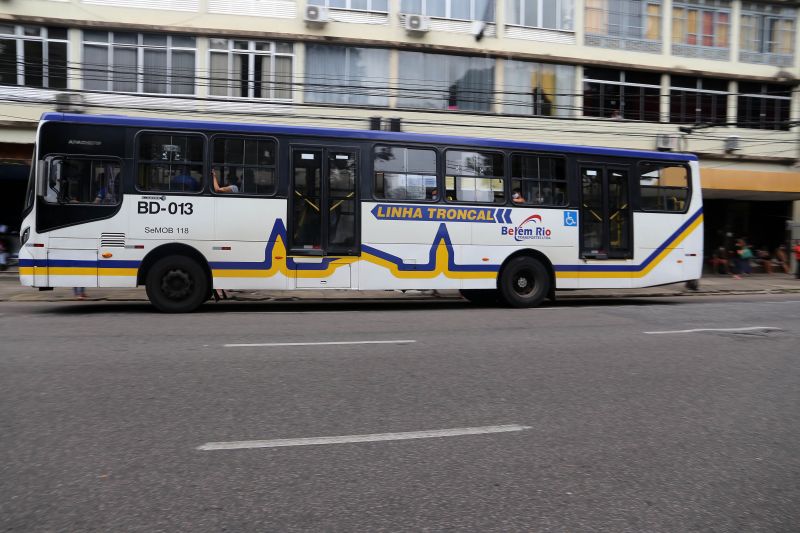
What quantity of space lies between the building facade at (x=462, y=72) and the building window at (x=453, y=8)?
48mm

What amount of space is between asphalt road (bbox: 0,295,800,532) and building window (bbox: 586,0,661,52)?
59.1ft

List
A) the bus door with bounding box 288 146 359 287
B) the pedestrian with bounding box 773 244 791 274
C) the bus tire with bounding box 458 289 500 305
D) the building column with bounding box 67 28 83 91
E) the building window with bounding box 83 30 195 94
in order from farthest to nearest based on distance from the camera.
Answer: the pedestrian with bounding box 773 244 791 274
the building window with bounding box 83 30 195 94
the building column with bounding box 67 28 83 91
the bus tire with bounding box 458 289 500 305
the bus door with bounding box 288 146 359 287

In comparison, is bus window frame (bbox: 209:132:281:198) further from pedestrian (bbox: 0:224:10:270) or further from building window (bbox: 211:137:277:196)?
pedestrian (bbox: 0:224:10:270)

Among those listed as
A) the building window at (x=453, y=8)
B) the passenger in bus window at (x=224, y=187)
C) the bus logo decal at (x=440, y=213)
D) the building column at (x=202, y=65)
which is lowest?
the bus logo decal at (x=440, y=213)

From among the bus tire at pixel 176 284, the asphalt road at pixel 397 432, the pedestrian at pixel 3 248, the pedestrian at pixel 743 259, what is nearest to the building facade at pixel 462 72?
the pedestrian at pixel 3 248

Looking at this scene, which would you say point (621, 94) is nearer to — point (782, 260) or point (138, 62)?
point (782, 260)

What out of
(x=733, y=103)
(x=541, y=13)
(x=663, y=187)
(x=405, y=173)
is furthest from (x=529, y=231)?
(x=733, y=103)

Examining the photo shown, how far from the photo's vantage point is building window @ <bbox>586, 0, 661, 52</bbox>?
923 inches

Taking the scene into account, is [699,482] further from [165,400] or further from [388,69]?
[388,69]

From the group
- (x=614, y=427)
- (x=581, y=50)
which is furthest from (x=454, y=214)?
(x=581, y=50)

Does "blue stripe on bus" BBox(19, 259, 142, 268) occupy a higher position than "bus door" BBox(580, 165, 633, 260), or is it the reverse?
"bus door" BBox(580, 165, 633, 260)

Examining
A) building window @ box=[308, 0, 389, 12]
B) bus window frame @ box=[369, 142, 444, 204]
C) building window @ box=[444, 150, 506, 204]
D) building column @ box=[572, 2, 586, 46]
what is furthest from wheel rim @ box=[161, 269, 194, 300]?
building column @ box=[572, 2, 586, 46]

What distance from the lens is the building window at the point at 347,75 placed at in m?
20.7

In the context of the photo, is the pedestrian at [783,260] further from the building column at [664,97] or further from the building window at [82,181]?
the building window at [82,181]
